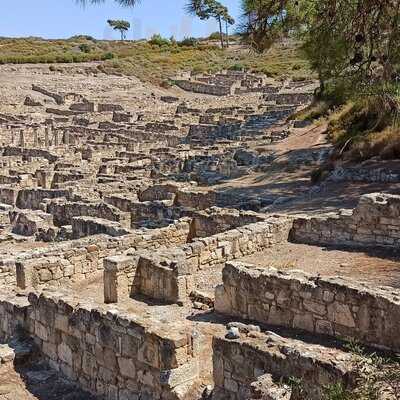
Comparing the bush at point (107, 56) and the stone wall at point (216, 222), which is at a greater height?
the bush at point (107, 56)

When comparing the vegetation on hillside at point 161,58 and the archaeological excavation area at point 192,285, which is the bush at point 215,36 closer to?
the vegetation on hillside at point 161,58

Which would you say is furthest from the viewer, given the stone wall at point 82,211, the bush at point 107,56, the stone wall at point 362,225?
the bush at point 107,56

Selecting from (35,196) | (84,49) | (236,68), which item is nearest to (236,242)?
(35,196)

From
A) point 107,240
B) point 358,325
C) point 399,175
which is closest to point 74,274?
point 107,240

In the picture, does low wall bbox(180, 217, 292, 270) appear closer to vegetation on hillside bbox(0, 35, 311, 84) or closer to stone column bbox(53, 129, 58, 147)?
stone column bbox(53, 129, 58, 147)

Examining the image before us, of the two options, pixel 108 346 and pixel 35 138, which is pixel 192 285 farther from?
pixel 35 138

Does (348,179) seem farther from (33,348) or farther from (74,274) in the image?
(33,348)

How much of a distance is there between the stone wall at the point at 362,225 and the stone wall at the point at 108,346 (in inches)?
207

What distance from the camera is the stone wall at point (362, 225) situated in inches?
445

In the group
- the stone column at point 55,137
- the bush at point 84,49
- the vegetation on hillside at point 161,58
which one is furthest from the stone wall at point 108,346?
the bush at point 84,49

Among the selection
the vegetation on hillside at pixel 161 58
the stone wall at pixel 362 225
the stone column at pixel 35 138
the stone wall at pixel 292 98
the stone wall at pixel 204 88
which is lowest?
the stone wall at pixel 362 225

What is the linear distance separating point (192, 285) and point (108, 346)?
2708 mm

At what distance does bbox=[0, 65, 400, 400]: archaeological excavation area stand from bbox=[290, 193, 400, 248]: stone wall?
0.02 meters

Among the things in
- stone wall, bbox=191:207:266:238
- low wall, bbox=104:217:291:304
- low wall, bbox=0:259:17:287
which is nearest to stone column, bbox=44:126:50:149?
stone wall, bbox=191:207:266:238
